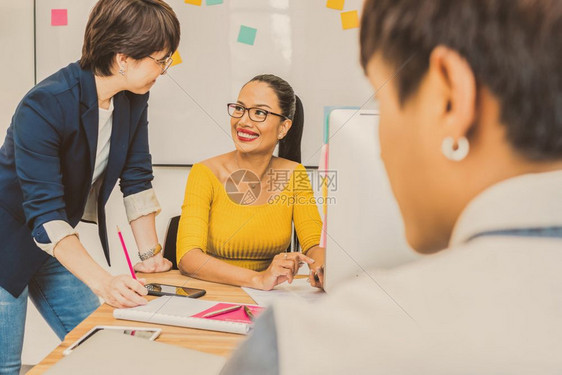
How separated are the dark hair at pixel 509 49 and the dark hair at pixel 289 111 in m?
1.06

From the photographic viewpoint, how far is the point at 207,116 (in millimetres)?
1418

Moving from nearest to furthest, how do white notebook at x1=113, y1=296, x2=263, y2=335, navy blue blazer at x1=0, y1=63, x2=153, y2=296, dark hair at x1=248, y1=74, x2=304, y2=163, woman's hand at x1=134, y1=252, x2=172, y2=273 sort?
1. white notebook at x1=113, y1=296, x2=263, y2=335
2. navy blue blazer at x1=0, y1=63, x2=153, y2=296
3. woman's hand at x1=134, y1=252, x2=172, y2=273
4. dark hair at x1=248, y1=74, x2=304, y2=163

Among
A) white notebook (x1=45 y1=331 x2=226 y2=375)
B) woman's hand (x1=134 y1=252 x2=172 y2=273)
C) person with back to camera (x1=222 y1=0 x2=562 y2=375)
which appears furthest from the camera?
woman's hand (x1=134 y1=252 x2=172 y2=273)

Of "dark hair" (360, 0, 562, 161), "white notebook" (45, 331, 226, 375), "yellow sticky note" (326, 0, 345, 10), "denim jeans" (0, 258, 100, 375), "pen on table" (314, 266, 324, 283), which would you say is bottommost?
"denim jeans" (0, 258, 100, 375)

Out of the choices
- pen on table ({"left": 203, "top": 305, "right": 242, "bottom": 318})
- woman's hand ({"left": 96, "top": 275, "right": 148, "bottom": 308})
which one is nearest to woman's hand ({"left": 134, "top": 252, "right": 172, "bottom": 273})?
woman's hand ({"left": 96, "top": 275, "right": 148, "bottom": 308})

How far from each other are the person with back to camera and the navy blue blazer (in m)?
0.77

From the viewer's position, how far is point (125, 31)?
947 millimetres

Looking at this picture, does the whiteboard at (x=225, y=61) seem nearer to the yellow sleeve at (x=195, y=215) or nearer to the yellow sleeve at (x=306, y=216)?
the yellow sleeve at (x=306, y=216)

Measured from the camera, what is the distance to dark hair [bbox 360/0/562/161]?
7.5 inches

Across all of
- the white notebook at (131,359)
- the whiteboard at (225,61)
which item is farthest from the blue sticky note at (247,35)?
the white notebook at (131,359)

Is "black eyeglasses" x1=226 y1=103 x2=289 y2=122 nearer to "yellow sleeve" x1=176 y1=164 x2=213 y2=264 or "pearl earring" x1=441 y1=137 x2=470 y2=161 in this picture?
"yellow sleeve" x1=176 y1=164 x2=213 y2=264

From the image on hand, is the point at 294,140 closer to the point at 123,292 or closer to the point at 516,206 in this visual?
the point at 123,292

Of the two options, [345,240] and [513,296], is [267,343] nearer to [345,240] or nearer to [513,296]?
[513,296]

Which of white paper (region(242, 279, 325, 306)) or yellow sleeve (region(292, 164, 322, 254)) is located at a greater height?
yellow sleeve (region(292, 164, 322, 254))
